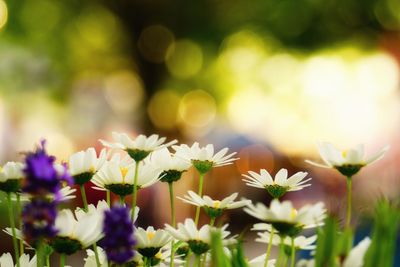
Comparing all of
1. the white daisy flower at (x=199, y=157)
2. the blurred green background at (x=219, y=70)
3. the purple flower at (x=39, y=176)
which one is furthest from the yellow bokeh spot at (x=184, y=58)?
the purple flower at (x=39, y=176)

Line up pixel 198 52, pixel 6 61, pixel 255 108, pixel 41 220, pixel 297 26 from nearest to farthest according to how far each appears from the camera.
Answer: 1. pixel 41 220
2. pixel 297 26
3. pixel 198 52
4. pixel 6 61
5. pixel 255 108

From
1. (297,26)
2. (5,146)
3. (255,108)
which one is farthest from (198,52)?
(255,108)

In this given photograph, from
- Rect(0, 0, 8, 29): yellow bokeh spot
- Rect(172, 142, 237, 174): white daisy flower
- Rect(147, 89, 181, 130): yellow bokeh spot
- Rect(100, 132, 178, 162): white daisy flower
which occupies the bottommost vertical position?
Rect(172, 142, 237, 174): white daisy flower

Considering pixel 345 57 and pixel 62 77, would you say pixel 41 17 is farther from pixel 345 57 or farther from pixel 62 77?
pixel 345 57

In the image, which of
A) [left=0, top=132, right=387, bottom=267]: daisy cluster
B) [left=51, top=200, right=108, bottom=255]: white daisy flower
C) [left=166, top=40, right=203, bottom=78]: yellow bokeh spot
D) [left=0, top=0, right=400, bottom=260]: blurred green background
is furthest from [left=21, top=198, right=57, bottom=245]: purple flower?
[left=166, top=40, right=203, bottom=78]: yellow bokeh spot

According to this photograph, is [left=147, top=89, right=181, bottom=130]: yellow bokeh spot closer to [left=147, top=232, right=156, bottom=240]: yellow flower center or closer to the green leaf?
[left=147, top=232, right=156, bottom=240]: yellow flower center

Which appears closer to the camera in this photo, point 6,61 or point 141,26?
point 141,26

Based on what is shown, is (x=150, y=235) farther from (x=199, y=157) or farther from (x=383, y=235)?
(x=383, y=235)
